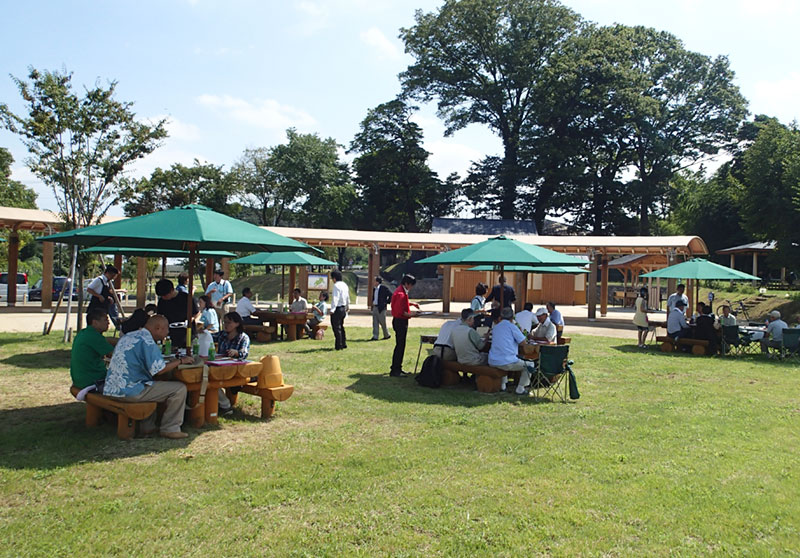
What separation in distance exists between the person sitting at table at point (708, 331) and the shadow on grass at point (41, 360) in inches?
456

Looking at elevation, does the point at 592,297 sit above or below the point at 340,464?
above

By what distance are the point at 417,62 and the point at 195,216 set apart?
42.1 metres

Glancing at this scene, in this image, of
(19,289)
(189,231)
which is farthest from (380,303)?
(19,289)

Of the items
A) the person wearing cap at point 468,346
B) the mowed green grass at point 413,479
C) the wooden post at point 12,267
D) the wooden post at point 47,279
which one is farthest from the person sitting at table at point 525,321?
the wooden post at point 12,267

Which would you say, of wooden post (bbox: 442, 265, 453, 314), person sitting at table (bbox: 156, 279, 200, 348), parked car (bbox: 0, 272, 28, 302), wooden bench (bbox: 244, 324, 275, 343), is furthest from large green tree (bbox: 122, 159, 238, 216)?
person sitting at table (bbox: 156, 279, 200, 348)

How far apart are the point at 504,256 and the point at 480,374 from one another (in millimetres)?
1740

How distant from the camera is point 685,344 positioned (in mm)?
12195

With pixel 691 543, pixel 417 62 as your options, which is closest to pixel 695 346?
pixel 691 543

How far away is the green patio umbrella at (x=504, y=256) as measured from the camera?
27.0 feet

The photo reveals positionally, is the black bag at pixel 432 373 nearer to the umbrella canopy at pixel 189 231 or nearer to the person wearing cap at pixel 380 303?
the umbrella canopy at pixel 189 231

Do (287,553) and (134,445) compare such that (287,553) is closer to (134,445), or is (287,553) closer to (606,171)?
(134,445)

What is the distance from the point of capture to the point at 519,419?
245 inches

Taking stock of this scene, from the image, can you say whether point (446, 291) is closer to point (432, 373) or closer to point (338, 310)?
point (338, 310)

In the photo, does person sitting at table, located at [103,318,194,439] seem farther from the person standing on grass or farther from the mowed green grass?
the person standing on grass
